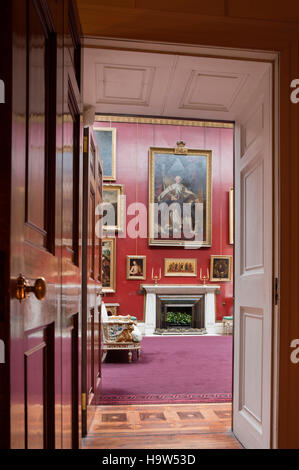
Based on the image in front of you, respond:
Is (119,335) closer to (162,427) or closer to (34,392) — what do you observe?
(162,427)

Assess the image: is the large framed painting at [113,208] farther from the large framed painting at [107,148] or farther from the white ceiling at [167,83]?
the white ceiling at [167,83]

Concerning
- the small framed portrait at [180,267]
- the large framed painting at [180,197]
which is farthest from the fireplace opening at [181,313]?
the large framed painting at [180,197]

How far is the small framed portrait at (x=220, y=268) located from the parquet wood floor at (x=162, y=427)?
240 inches

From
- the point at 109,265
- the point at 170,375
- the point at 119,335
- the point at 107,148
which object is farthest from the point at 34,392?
the point at 107,148

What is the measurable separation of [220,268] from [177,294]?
124 centimetres

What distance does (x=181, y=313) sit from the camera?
392 inches

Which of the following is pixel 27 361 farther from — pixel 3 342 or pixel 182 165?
pixel 182 165

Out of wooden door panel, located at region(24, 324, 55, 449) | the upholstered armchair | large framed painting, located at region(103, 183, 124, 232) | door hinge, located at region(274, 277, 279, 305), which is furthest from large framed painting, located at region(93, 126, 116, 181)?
wooden door panel, located at region(24, 324, 55, 449)

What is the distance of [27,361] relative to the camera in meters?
1.01

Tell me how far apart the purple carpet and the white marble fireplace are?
130 cm

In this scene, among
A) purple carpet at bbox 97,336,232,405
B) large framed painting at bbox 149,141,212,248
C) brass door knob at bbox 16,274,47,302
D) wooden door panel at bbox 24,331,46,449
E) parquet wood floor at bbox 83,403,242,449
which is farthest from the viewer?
large framed painting at bbox 149,141,212,248

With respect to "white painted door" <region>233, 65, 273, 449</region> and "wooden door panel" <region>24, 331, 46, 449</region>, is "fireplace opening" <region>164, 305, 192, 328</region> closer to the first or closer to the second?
"white painted door" <region>233, 65, 273, 449</region>

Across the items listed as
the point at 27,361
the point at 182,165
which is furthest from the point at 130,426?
the point at 182,165

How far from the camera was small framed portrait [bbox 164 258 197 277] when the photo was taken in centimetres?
987
